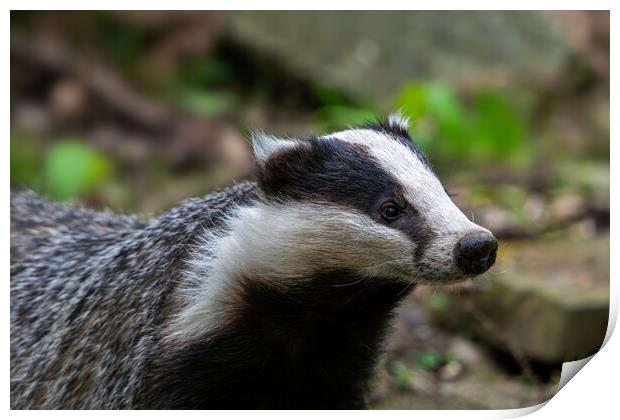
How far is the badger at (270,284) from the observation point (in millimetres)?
2227

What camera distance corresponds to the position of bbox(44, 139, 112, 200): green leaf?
185 inches

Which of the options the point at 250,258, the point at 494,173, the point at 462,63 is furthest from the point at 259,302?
the point at 462,63

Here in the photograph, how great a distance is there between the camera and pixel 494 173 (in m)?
5.11

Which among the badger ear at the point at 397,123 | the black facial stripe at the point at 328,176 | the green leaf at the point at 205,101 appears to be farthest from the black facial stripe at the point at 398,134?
the green leaf at the point at 205,101

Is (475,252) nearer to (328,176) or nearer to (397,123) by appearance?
(328,176)

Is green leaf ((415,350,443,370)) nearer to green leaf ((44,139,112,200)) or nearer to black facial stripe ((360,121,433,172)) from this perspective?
black facial stripe ((360,121,433,172))

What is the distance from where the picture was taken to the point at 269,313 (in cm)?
241

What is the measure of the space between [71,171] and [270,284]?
2.74 m

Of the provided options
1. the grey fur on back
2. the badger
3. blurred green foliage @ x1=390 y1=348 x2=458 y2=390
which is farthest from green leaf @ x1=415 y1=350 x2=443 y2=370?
the grey fur on back

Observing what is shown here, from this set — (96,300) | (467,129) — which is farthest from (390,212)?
(467,129)

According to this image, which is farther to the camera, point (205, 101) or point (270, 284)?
point (205, 101)

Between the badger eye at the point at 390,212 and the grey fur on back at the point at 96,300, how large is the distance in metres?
0.37

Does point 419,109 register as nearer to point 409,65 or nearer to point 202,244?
point 409,65

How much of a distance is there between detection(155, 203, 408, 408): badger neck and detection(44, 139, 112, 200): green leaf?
233cm
